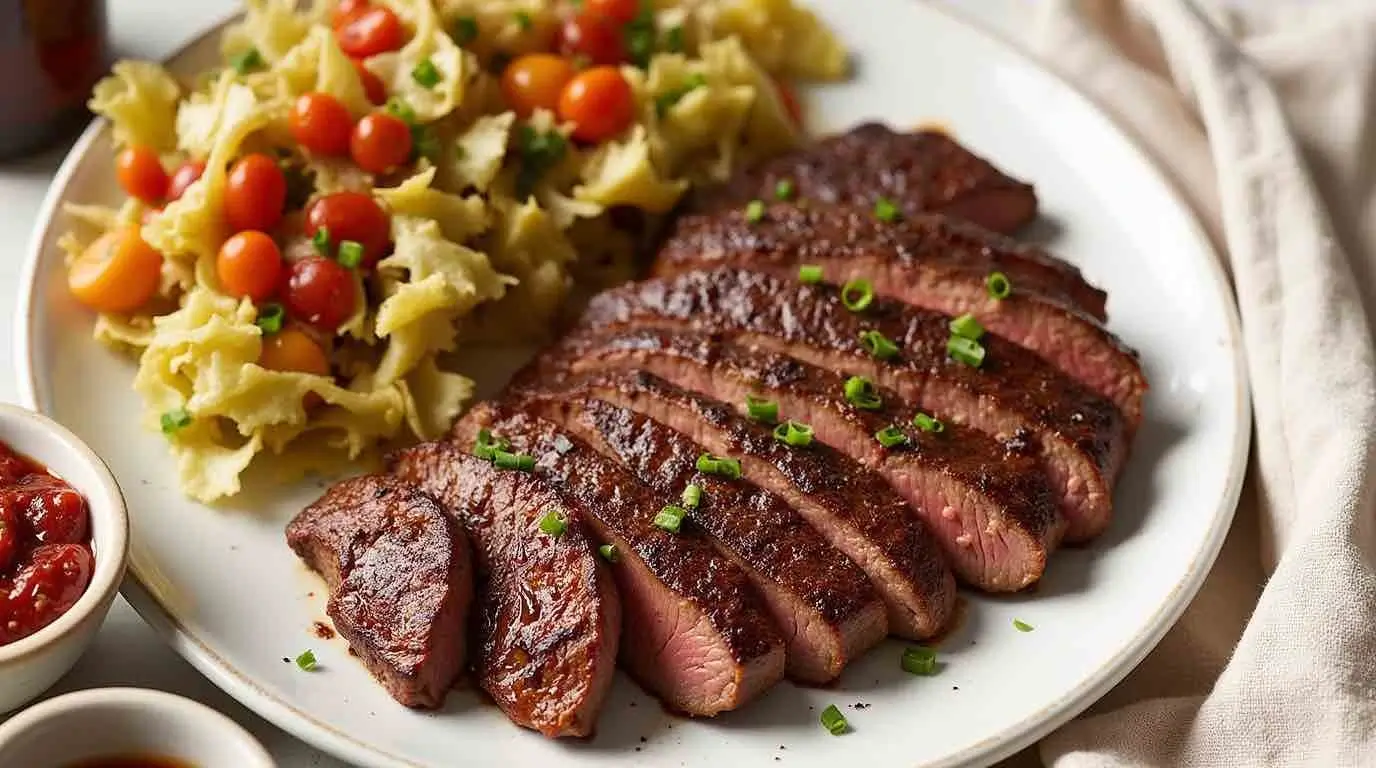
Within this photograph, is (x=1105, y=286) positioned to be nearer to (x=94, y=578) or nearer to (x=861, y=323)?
(x=861, y=323)

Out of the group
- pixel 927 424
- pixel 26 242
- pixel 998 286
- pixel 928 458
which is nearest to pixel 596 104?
pixel 998 286

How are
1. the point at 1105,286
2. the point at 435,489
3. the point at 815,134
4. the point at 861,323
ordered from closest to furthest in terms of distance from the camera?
1. the point at 435,489
2. the point at 861,323
3. the point at 1105,286
4. the point at 815,134

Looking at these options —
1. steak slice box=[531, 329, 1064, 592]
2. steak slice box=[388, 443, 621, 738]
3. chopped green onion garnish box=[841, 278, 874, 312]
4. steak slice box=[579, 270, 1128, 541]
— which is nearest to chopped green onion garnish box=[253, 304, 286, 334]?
steak slice box=[388, 443, 621, 738]

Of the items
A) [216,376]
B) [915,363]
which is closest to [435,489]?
[216,376]

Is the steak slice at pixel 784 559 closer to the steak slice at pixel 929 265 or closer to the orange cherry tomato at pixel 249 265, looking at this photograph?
the steak slice at pixel 929 265

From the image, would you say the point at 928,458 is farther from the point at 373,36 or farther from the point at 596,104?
the point at 373,36

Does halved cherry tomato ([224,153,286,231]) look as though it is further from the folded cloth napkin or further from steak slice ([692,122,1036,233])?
the folded cloth napkin
